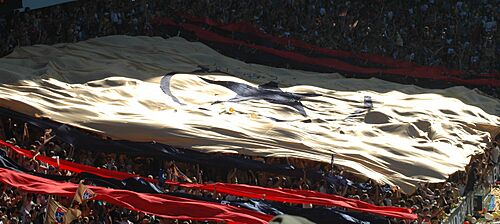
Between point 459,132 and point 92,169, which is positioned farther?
point 459,132

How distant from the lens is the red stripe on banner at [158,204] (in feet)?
47.3

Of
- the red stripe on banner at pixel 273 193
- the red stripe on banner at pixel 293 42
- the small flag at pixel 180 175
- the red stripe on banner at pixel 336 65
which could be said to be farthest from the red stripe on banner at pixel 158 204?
the red stripe on banner at pixel 293 42

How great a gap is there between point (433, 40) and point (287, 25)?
3876 millimetres

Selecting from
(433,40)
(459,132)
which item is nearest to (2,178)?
(459,132)

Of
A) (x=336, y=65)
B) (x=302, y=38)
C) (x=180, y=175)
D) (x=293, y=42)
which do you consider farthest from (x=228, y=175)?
(x=302, y=38)

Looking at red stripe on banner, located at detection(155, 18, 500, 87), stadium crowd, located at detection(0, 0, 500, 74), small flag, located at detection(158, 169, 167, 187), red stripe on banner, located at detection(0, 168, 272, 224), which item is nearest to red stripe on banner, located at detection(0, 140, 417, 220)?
small flag, located at detection(158, 169, 167, 187)

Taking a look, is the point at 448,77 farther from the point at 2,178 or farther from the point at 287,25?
the point at 2,178

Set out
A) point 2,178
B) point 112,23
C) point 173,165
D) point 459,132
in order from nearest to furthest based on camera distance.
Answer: point 2,178, point 173,165, point 459,132, point 112,23

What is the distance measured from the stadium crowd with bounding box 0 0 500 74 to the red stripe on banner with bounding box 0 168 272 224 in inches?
431

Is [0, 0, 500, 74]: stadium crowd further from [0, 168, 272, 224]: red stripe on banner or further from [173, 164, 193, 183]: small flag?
[0, 168, 272, 224]: red stripe on banner

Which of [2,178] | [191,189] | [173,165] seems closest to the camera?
[2,178]

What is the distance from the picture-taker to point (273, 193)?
16234 millimetres

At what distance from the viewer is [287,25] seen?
28.1 meters

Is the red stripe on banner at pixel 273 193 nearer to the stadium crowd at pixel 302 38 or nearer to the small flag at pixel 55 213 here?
the stadium crowd at pixel 302 38
